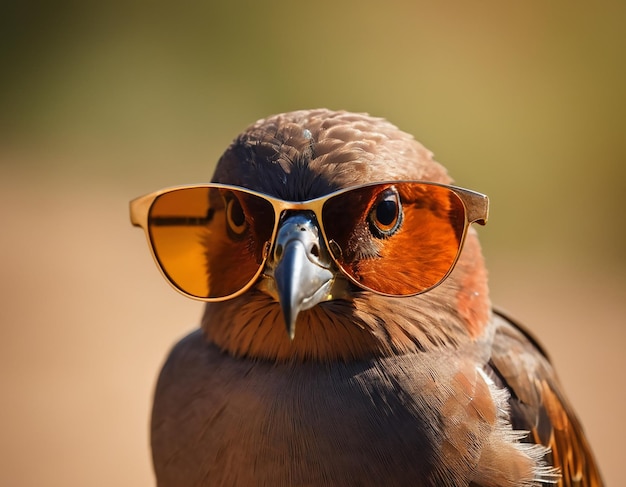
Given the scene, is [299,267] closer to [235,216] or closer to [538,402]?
[235,216]

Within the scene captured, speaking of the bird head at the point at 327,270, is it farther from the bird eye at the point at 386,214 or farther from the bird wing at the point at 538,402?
the bird wing at the point at 538,402

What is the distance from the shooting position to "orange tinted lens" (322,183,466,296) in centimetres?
203

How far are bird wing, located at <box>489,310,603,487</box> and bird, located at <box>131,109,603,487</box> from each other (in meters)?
0.04

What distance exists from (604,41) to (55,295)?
640cm

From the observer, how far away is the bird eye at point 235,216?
2.16 meters

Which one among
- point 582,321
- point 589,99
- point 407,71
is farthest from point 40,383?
point 589,99

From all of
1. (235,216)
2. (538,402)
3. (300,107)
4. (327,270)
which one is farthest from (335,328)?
(300,107)

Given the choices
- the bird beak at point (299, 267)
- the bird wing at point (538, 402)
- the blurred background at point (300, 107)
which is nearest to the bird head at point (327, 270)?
the bird beak at point (299, 267)

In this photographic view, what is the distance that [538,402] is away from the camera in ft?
8.36

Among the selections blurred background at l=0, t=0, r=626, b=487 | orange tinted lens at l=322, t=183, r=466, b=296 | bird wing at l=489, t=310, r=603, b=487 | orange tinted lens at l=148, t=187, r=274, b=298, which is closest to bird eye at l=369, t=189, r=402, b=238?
orange tinted lens at l=322, t=183, r=466, b=296

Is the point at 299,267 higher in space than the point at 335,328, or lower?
higher

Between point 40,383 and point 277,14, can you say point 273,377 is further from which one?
point 277,14

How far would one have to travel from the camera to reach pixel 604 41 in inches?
311

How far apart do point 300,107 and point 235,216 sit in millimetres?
5686
